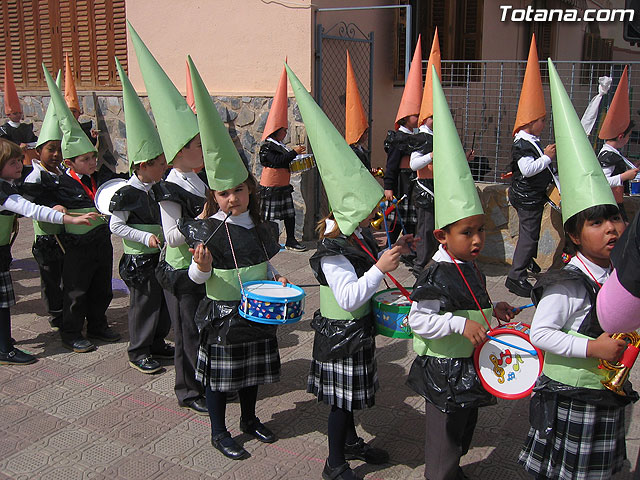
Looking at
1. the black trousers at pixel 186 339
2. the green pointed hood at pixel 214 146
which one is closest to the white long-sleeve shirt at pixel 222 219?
the green pointed hood at pixel 214 146

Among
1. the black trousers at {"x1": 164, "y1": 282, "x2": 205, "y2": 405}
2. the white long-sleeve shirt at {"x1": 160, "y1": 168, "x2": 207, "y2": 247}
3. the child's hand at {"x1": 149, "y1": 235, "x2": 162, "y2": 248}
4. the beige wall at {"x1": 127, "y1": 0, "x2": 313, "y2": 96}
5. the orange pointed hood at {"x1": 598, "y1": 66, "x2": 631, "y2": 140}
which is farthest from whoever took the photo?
the beige wall at {"x1": 127, "y1": 0, "x2": 313, "y2": 96}

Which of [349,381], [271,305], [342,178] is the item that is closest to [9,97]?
[271,305]

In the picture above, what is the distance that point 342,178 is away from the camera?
2.90 m

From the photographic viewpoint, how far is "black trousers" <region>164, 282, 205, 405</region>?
152 inches

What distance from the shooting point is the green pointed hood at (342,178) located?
2.87 metres

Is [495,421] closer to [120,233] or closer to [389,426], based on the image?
[389,426]

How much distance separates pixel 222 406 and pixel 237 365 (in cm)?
27

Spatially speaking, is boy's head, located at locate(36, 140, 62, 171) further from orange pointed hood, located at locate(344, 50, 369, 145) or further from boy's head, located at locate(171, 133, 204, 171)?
orange pointed hood, located at locate(344, 50, 369, 145)

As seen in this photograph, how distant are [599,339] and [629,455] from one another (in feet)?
4.69

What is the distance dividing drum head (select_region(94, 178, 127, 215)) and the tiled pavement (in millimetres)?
1219

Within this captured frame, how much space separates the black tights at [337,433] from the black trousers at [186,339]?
116cm

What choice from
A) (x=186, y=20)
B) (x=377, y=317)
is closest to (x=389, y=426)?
(x=377, y=317)

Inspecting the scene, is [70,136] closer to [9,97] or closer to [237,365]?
[237,365]

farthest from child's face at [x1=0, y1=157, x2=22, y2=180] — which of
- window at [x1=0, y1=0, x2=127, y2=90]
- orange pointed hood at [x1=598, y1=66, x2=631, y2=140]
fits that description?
window at [x1=0, y1=0, x2=127, y2=90]
